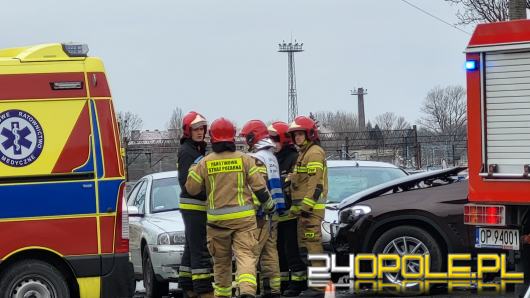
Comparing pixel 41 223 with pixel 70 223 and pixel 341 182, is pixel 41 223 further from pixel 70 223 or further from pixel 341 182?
pixel 341 182

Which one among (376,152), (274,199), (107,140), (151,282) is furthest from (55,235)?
(376,152)

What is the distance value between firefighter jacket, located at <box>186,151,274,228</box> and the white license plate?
208cm

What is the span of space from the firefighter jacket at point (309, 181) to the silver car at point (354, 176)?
171 cm

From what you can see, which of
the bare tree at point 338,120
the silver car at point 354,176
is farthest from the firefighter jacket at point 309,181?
the bare tree at point 338,120

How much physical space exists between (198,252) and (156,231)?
67.8 inches

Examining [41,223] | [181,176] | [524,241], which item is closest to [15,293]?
[41,223]

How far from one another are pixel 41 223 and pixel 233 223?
1800 mm

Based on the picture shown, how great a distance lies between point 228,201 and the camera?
8125 mm

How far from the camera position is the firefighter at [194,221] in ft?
28.0

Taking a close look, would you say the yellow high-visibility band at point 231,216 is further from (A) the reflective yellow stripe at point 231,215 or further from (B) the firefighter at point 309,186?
(B) the firefighter at point 309,186

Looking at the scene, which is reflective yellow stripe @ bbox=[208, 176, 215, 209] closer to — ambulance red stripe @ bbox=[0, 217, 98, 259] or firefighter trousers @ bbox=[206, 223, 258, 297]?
firefighter trousers @ bbox=[206, 223, 258, 297]

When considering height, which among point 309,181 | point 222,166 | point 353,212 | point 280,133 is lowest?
point 353,212

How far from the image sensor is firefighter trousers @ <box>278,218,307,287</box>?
9.64 m

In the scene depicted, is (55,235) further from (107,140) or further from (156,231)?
(156,231)
